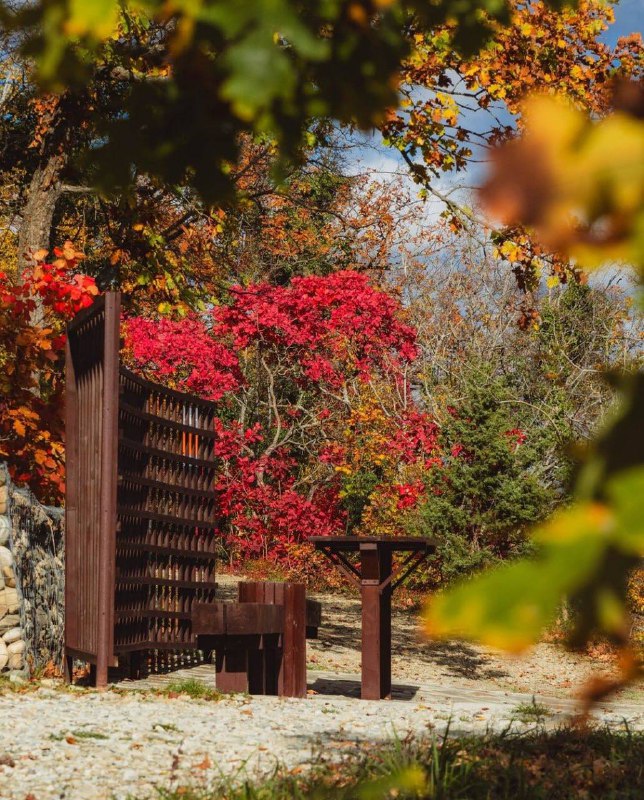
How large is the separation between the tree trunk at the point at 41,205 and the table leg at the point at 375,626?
3.94 metres

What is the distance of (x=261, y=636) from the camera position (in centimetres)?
600

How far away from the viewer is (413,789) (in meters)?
2.84

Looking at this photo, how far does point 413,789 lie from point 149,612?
4.08 meters

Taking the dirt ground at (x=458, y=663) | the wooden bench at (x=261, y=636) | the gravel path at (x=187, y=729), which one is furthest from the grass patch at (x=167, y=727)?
the dirt ground at (x=458, y=663)

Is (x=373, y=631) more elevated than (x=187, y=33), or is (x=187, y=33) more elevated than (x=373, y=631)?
(x=187, y=33)

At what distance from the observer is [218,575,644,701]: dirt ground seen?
882cm

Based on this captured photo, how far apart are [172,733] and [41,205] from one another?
5.45m

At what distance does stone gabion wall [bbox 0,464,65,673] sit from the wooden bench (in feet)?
3.58

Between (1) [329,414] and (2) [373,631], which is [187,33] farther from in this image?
(1) [329,414]

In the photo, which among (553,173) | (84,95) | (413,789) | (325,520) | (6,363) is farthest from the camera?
(325,520)

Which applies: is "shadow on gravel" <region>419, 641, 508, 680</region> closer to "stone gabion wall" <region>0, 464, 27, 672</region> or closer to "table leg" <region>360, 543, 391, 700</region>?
"table leg" <region>360, 543, 391, 700</region>

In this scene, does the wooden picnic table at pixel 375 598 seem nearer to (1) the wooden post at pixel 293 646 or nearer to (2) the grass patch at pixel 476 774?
(1) the wooden post at pixel 293 646

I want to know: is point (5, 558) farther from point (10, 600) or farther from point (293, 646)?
point (293, 646)

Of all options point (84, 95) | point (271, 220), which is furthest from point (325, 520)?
point (84, 95)
